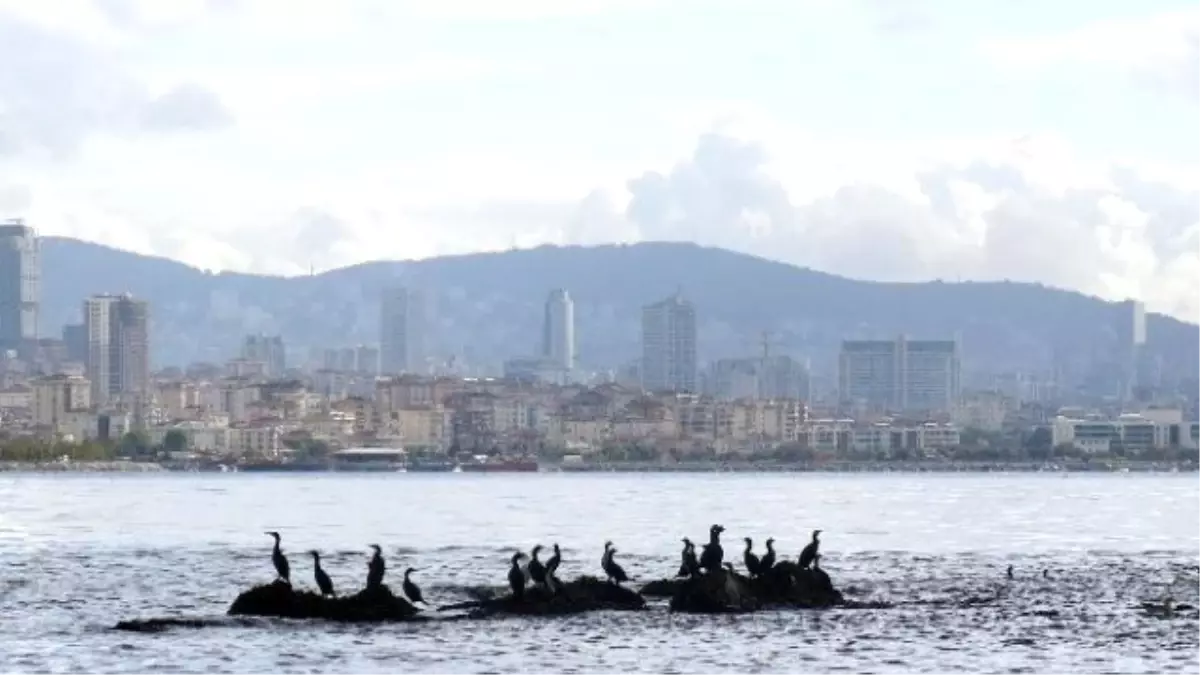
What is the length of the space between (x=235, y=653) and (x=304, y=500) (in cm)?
10877

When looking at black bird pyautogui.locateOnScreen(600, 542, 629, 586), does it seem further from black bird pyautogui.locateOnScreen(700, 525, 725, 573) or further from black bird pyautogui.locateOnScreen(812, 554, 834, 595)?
black bird pyautogui.locateOnScreen(812, 554, 834, 595)

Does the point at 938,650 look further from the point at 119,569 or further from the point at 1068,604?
the point at 119,569

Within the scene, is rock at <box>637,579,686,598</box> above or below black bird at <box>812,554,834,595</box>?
below

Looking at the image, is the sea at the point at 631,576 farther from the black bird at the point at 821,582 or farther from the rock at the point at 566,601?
the black bird at the point at 821,582

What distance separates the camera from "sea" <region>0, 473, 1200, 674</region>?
41.5 meters

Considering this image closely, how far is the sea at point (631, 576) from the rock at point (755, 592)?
632mm

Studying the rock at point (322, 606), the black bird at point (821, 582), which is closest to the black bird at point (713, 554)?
the black bird at point (821, 582)

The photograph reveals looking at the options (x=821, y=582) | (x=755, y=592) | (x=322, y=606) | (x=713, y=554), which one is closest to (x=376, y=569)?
(x=322, y=606)

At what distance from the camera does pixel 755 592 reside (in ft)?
164

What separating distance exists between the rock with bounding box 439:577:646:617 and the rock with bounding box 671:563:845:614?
96 cm

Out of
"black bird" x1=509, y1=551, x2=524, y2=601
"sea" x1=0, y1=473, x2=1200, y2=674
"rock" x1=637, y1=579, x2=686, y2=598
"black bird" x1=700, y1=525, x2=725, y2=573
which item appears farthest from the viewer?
"rock" x1=637, y1=579, x2=686, y2=598

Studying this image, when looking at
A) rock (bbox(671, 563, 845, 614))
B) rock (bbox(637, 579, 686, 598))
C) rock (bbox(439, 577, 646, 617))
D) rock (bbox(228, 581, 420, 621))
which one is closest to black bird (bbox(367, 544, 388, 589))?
rock (bbox(228, 581, 420, 621))

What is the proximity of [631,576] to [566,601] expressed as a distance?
12.8 m

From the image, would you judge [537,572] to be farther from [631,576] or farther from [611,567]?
[631,576]
